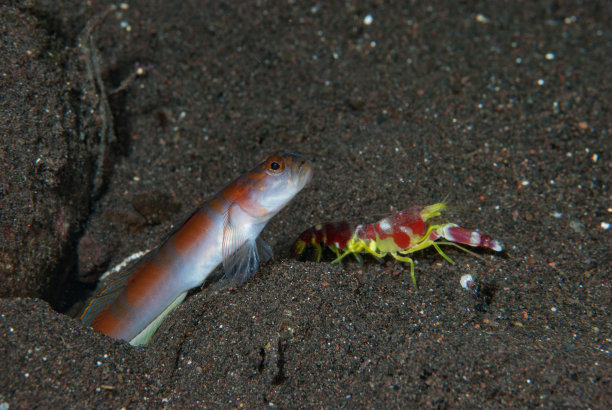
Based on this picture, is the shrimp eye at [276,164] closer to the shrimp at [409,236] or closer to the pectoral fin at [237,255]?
the pectoral fin at [237,255]

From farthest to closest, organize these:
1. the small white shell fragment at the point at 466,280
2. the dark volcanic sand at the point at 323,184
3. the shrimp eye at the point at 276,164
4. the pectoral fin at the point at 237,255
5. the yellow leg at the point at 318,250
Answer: the yellow leg at the point at 318,250 < the small white shell fragment at the point at 466,280 < the pectoral fin at the point at 237,255 < the shrimp eye at the point at 276,164 < the dark volcanic sand at the point at 323,184

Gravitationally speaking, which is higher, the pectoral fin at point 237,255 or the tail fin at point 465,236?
the pectoral fin at point 237,255

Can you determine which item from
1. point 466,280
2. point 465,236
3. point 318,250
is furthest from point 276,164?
point 466,280

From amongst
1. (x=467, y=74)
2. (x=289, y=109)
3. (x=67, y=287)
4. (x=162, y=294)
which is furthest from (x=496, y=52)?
(x=67, y=287)

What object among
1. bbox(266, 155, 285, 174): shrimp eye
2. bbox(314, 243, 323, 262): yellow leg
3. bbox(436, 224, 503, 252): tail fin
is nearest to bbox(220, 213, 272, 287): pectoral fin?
bbox(266, 155, 285, 174): shrimp eye

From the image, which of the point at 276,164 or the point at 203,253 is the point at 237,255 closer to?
the point at 203,253

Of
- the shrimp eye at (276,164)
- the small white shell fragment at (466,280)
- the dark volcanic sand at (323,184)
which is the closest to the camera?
the dark volcanic sand at (323,184)

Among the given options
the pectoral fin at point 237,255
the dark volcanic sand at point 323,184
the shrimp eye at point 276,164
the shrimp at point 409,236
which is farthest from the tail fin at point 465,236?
the pectoral fin at point 237,255

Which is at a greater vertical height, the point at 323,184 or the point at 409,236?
the point at 323,184
